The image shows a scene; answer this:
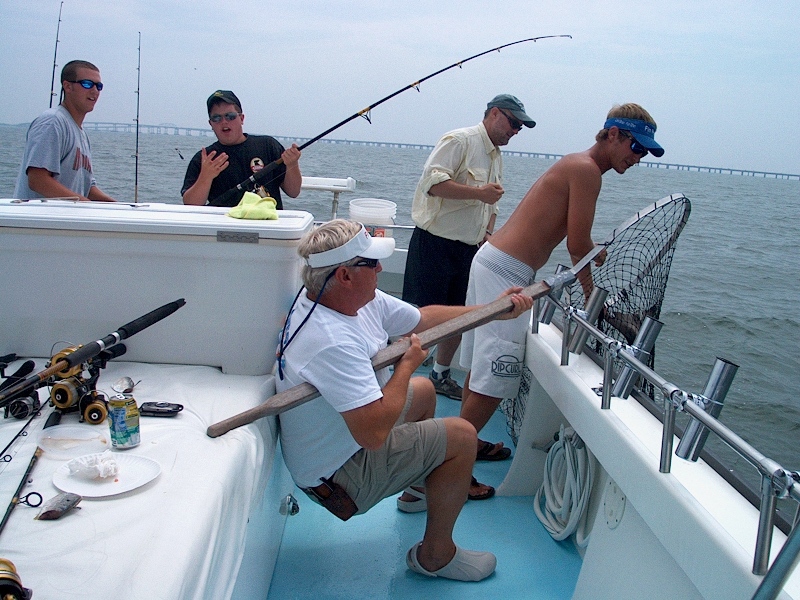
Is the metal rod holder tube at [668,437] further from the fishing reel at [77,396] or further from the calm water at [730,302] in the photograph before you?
the calm water at [730,302]

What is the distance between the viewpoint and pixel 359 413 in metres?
1.58

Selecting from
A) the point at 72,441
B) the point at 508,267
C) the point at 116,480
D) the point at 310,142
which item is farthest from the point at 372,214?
the point at 116,480

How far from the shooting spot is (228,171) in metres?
3.03

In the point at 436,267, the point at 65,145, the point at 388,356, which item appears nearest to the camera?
the point at 388,356

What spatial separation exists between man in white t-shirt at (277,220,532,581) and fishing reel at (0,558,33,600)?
2.58 ft

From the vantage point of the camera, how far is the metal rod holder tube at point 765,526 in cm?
105

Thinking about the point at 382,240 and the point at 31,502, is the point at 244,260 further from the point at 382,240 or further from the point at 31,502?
the point at 31,502

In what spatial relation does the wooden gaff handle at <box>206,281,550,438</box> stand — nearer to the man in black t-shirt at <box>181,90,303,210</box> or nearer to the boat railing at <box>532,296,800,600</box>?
the boat railing at <box>532,296,800,600</box>

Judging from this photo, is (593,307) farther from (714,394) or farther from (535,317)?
(714,394)

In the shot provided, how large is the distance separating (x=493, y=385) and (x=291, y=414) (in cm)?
101

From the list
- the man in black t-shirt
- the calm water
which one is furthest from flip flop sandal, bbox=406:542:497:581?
the calm water

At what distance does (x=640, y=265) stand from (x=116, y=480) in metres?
2.03

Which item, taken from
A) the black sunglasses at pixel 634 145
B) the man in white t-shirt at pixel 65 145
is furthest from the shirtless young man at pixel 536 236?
the man in white t-shirt at pixel 65 145

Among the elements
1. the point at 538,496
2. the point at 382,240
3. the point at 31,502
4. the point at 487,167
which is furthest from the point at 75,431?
the point at 487,167
